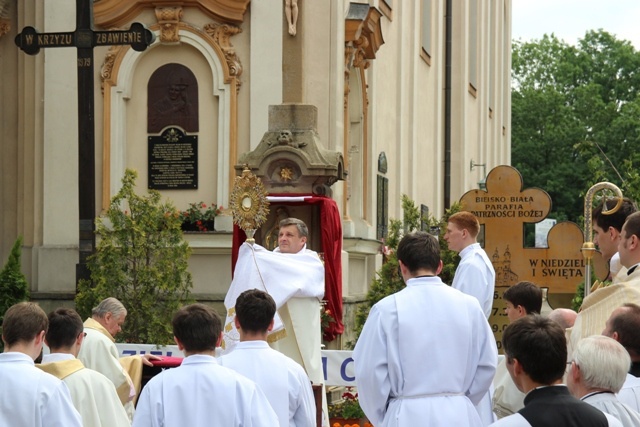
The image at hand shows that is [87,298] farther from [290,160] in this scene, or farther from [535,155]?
[535,155]

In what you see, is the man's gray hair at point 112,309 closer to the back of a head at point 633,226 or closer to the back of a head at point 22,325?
the back of a head at point 22,325

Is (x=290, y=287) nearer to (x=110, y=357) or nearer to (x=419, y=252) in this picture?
(x=110, y=357)

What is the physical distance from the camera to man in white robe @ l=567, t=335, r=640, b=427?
5.21 m

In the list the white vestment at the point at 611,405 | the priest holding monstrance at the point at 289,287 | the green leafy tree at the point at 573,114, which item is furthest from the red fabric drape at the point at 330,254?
the green leafy tree at the point at 573,114

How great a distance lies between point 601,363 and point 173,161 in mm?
14154

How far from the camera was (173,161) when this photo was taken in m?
18.9

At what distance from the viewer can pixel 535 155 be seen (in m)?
57.9

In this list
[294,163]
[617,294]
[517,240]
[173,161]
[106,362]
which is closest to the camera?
[617,294]

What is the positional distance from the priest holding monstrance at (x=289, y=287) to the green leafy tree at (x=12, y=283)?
221 inches

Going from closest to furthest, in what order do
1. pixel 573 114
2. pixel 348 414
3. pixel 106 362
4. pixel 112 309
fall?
1. pixel 106 362
2. pixel 112 309
3. pixel 348 414
4. pixel 573 114

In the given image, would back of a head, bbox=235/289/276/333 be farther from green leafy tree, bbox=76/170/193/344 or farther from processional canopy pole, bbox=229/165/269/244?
green leafy tree, bbox=76/170/193/344

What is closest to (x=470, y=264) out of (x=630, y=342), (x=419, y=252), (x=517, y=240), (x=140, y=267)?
(x=419, y=252)

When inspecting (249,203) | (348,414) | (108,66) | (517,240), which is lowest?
(348,414)

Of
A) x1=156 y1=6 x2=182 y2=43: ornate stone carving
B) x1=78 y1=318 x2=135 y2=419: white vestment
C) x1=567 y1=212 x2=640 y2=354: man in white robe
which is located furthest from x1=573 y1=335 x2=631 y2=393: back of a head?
x1=156 y1=6 x2=182 y2=43: ornate stone carving
